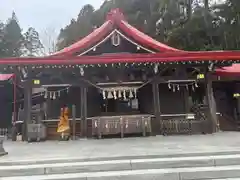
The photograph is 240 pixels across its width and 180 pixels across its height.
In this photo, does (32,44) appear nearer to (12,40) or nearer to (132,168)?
(12,40)

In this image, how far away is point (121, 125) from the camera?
37.2 feet

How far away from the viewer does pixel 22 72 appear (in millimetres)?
11703

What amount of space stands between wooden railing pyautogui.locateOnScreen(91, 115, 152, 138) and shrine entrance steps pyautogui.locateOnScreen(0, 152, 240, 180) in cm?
475

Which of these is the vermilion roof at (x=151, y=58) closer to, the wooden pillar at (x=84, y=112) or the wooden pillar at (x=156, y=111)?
the wooden pillar at (x=156, y=111)

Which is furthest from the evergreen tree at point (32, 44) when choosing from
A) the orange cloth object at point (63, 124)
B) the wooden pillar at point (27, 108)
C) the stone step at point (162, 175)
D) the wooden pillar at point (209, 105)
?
the stone step at point (162, 175)

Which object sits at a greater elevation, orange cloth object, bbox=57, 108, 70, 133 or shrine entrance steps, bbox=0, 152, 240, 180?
orange cloth object, bbox=57, 108, 70, 133

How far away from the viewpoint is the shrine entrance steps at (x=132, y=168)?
5.61m

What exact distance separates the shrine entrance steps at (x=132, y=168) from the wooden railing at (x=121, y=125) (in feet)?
15.6

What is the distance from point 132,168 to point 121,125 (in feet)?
17.2

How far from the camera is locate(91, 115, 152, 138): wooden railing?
11366mm

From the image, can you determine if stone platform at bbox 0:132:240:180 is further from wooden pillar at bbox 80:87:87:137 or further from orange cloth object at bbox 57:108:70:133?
wooden pillar at bbox 80:87:87:137

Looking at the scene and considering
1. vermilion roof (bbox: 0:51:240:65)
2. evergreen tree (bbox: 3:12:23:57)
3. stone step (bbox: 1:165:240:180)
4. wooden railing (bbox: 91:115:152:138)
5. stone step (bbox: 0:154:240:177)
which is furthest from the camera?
evergreen tree (bbox: 3:12:23:57)

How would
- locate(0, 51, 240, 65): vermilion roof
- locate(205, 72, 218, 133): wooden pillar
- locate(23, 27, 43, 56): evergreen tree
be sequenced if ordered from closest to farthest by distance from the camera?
locate(0, 51, 240, 65): vermilion roof
locate(205, 72, 218, 133): wooden pillar
locate(23, 27, 43, 56): evergreen tree

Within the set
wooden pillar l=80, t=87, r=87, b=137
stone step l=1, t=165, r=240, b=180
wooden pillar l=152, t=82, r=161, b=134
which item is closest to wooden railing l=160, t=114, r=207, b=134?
wooden pillar l=152, t=82, r=161, b=134
